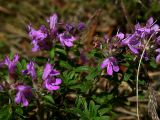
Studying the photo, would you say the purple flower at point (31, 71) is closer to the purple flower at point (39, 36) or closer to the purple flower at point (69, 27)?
the purple flower at point (39, 36)

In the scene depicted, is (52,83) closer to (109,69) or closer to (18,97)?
(18,97)

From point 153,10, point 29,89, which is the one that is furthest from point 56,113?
point 153,10

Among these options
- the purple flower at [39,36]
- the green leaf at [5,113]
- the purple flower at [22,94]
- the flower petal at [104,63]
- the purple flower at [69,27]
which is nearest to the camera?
the purple flower at [22,94]

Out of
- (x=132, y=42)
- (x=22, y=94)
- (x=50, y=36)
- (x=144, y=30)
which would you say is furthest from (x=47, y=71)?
(x=144, y=30)

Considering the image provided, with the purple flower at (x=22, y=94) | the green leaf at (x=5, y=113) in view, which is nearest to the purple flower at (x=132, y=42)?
the purple flower at (x=22, y=94)

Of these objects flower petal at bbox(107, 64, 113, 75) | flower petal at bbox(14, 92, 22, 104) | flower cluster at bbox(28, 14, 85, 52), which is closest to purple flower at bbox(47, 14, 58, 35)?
flower cluster at bbox(28, 14, 85, 52)

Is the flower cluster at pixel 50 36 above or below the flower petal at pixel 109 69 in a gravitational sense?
above

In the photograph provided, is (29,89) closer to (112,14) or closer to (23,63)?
(23,63)
